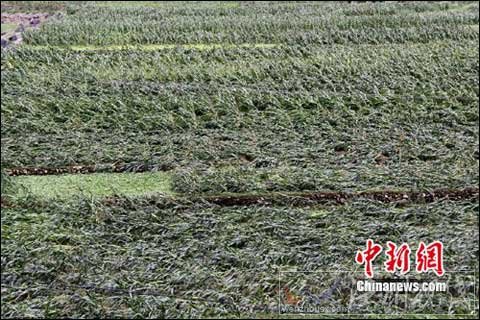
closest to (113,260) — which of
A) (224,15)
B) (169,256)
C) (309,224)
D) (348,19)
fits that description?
(169,256)

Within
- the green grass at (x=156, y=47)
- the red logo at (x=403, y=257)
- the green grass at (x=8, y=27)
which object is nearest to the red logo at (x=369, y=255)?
the red logo at (x=403, y=257)

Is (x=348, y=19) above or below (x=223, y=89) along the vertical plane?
above

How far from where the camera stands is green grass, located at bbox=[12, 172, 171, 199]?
6.31 metres

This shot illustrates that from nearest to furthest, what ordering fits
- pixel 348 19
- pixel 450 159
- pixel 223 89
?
1. pixel 450 159
2. pixel 223 89
3. pixel 348 19

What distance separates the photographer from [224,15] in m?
15.4

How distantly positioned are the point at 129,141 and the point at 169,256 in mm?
2738

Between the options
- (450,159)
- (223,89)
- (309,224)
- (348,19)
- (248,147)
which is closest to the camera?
(309,224)

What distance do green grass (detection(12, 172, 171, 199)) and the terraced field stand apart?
3 centimetres

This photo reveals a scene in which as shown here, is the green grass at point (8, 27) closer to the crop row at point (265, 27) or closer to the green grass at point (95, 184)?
the crop row at point (265, 27)

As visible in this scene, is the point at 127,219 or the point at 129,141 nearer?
the point at 127,219

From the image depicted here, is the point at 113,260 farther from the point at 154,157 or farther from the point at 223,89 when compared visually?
the point at 223,89

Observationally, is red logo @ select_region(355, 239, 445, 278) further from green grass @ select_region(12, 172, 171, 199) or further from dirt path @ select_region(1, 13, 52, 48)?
dirt path @ select_region(1, 13, 52, 48)

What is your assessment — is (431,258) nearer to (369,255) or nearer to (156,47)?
(369,255)

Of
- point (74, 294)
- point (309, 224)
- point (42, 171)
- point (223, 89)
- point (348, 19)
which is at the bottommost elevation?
point (74, 294)
